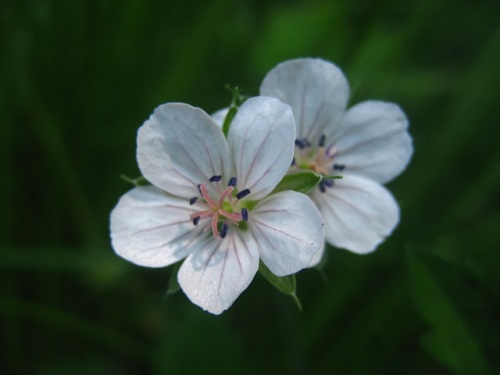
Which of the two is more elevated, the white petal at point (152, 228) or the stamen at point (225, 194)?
the stamen at point (225, 194)

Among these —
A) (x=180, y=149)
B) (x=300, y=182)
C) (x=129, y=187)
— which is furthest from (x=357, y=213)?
(x=129, y=187)

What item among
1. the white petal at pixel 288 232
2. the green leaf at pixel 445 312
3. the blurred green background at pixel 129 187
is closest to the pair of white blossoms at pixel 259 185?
the white petal at pixel 288 232

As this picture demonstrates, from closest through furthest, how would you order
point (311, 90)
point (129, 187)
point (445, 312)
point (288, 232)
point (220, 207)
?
point (288, 232), point (220, 207), point (311, 90), point (445, 312), point (129, 187)

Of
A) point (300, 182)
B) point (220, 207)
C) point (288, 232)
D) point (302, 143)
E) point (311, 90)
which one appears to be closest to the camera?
point (288, 232)

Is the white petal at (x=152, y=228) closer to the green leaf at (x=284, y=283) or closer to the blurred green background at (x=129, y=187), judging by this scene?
the green leaf at (x=284, y=283)

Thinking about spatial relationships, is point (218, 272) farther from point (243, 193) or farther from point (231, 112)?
point (231, 112)

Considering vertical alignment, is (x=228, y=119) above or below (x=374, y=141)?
above

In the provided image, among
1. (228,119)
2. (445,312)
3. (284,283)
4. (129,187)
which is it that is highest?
(228,119)
